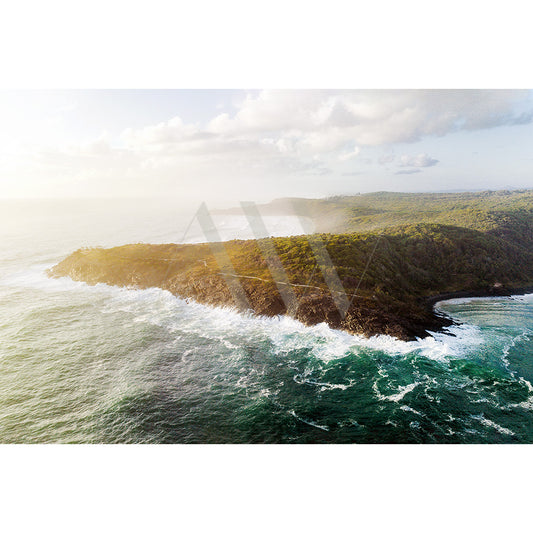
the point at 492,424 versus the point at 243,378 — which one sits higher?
the point at 243,378

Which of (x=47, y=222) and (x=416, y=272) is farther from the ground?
(x=47, y=222)

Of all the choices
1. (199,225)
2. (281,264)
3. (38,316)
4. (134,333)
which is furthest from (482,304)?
(199,225)

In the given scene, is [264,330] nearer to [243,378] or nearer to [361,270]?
[243,378]

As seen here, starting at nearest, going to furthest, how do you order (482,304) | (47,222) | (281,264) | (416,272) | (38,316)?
(38,316), (482,304), (281,264), (416,272), (47,222)

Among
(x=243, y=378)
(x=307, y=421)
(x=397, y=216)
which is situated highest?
(x=397, y=216)

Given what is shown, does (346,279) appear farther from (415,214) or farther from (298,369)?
(415,214)

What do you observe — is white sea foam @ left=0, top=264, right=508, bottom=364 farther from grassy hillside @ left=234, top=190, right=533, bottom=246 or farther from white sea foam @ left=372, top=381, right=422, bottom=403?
grassy hillside @ left=234, top=190, right=533, bottom=246

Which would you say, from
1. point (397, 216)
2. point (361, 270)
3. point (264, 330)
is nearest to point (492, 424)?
point (264, 330)
